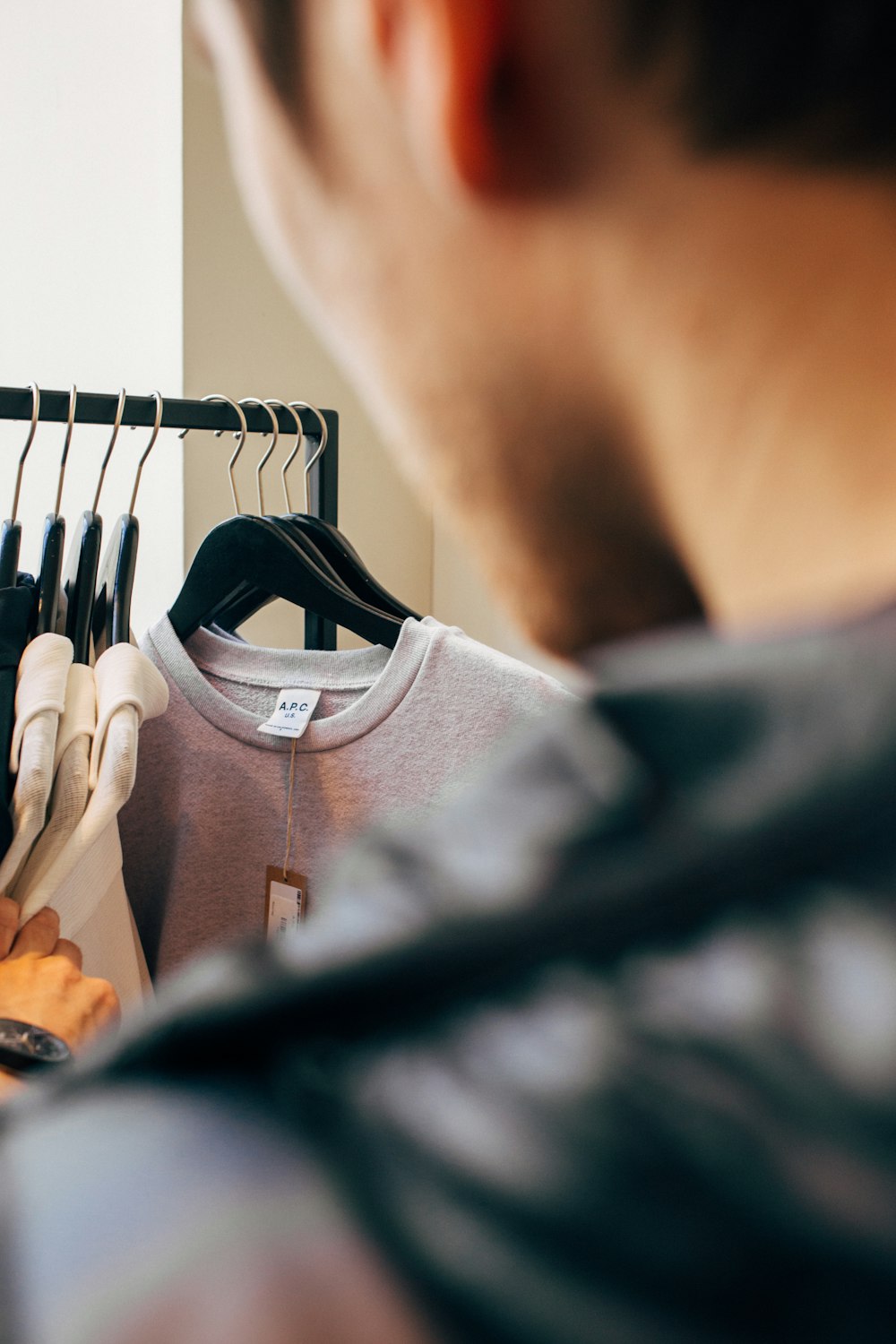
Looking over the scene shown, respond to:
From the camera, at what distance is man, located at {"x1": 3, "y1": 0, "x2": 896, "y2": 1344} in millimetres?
115

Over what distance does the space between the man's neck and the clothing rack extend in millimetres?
859

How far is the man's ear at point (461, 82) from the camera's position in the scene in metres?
0.17

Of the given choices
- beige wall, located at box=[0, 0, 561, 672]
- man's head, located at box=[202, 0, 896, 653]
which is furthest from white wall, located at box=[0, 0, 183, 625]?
man's head, located at box=[202, 0, 896, 653]

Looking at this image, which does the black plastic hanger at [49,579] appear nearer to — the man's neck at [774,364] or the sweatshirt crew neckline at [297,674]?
the sweatshirt crew neckline at [297,674]

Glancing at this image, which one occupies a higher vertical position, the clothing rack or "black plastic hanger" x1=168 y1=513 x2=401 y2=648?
the clothing rack

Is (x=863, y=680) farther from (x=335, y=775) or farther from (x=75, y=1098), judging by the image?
(x=335, y=775)

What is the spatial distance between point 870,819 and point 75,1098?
0.36 feet

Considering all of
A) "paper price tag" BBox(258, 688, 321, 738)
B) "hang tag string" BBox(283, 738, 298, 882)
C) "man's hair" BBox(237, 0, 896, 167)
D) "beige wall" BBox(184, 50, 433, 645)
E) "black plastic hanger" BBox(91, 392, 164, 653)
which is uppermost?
"beige wall" BBox(184, 50, 433, 645)

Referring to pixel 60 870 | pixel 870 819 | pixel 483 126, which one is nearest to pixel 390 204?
pixel 483 126

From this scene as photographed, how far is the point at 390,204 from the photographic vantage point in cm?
20

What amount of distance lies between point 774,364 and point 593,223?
4 cm

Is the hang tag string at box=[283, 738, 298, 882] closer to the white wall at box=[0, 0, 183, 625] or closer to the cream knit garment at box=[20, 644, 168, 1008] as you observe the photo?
the cream knit garment at box=[20, 644, 168, 1008]

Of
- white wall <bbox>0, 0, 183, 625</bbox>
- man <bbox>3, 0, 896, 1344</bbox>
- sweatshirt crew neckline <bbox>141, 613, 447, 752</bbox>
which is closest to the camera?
man <bbox>3, 0, 896, 1344</bbox>

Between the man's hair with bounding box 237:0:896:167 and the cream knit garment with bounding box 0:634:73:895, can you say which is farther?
the cream knit garment with bounding box 0:634:73:895
